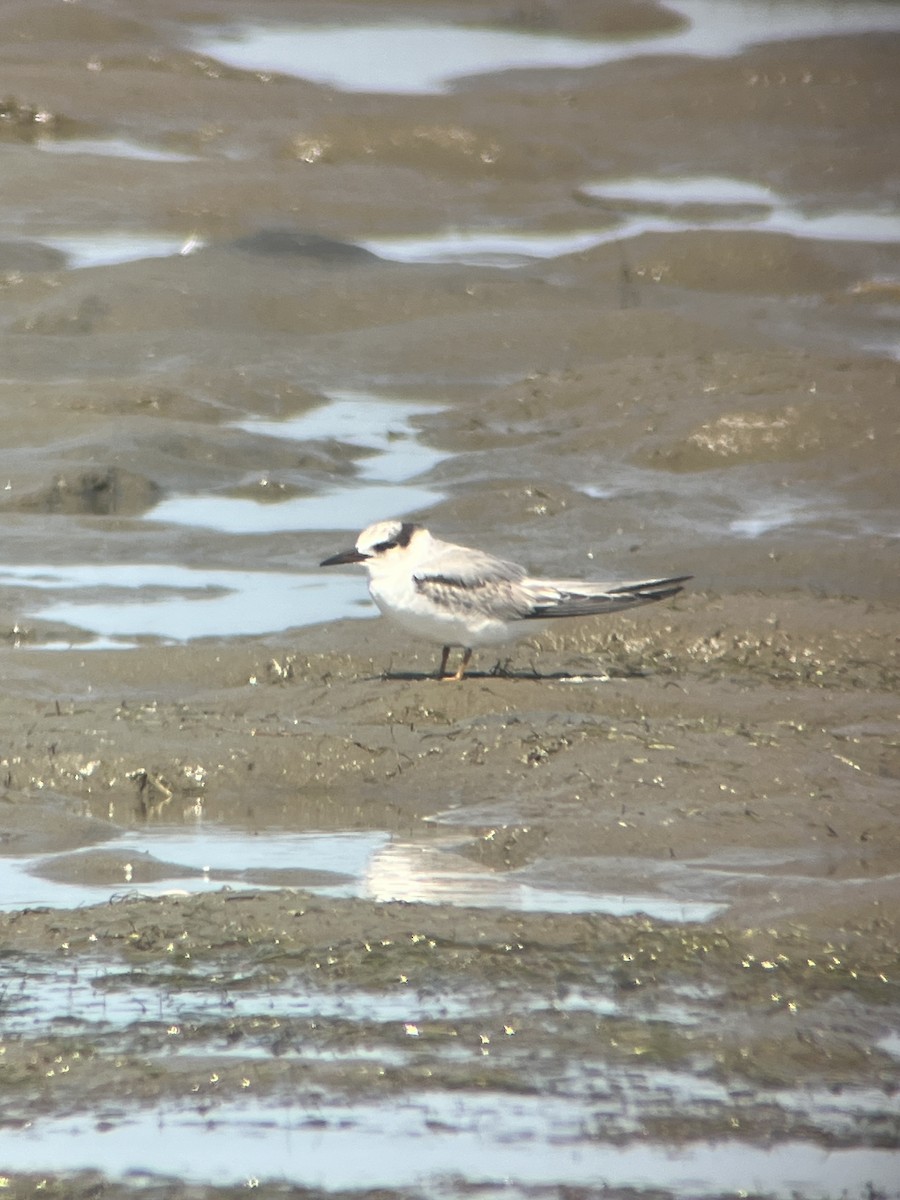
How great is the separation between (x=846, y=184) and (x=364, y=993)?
608 inches

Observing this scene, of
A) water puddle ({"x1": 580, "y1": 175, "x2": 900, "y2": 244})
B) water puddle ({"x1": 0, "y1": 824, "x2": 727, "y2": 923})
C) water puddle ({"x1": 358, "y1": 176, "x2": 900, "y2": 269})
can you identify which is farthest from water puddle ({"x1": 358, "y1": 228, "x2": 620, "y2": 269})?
water puddle ({"x1": 0, "y1": 824, "x2": 727, "y2": 923})

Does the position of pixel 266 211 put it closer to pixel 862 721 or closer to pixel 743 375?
pixel 743 375

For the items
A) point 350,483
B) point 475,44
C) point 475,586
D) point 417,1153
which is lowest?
point 350,483

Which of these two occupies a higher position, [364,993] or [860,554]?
[364,993]

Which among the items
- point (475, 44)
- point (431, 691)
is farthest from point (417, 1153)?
point (475, 44)

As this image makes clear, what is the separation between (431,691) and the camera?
21.0 ft

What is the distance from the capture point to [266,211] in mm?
15383

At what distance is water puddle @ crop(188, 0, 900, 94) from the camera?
66.3 feet

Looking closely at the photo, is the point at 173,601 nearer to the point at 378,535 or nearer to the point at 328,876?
the point at 378,535

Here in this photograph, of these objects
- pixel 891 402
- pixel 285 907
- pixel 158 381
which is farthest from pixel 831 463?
pixel 285 907

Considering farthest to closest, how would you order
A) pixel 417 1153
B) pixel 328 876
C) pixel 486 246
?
pixel 486 246 < pixel 328 876 < pixel 417 1153

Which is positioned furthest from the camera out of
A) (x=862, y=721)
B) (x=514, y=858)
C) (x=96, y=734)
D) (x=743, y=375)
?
(x=743, y=375)

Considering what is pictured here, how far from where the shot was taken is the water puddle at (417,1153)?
10.2 feet

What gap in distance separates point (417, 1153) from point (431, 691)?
10.6ft
